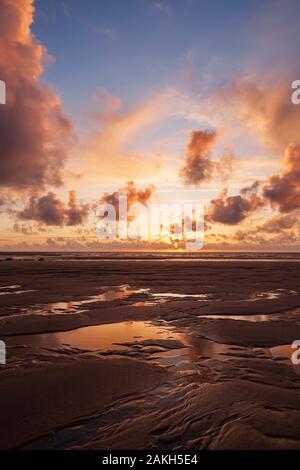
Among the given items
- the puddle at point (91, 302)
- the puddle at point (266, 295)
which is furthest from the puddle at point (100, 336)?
the puddle at point (266, 295)

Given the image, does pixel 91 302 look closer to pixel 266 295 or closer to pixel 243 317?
pixel 243 317

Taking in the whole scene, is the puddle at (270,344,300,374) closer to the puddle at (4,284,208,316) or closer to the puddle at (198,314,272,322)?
the puddle at (198,314,272,322)

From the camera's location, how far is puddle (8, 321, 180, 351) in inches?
336

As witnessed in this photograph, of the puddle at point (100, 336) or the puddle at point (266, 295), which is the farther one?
the puddle at point (266, 295)

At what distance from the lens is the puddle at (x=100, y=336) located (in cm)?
852

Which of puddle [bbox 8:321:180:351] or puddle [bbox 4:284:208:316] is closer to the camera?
puddle [bbox 8:321:180:351]

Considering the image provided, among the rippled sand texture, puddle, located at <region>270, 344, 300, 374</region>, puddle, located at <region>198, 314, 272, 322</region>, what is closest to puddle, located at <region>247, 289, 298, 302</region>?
puddle, located at <region>198, 314, 272, 322</region>

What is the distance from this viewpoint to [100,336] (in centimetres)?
939

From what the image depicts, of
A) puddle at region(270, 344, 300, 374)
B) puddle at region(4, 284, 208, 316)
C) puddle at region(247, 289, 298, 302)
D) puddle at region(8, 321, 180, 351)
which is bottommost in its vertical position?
puddle at region(247, 289, 298, 302)

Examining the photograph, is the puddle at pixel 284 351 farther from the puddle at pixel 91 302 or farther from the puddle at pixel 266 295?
the puddle at pixel 266 295

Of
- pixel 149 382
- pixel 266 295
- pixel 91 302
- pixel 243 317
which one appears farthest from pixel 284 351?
pixel 266 295

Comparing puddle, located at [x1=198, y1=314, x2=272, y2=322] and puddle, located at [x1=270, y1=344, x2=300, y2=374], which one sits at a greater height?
puddle, located at [x1=270, y1=344, x2=300, y2=374]

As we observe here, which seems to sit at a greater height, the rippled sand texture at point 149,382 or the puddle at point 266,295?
the rippled sand texture at point 149,382

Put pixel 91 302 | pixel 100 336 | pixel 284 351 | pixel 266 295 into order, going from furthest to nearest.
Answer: pixel 266 295, pixel 91 302, pixel 100 336, pixel 284 351
